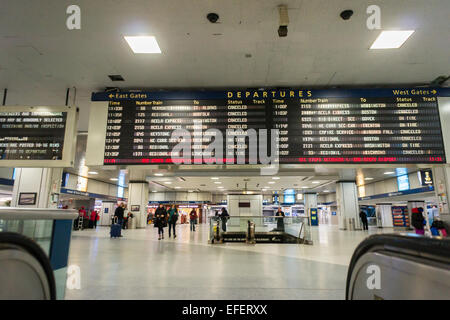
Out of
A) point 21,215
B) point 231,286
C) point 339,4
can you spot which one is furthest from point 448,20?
point 21,215

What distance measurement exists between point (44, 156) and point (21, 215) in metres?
2.69

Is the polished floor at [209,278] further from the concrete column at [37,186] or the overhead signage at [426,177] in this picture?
the overhead signage at [426,177]

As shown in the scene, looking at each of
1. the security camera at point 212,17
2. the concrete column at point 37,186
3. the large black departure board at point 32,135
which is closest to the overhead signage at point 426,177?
the security camera at point 212,17

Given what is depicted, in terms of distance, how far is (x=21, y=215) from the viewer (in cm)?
239

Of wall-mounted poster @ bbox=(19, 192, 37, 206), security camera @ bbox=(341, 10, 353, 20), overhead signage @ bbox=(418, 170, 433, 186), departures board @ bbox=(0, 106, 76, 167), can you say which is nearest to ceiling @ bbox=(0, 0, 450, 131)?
security camera @ bbox=(341, 10, 353, 20)

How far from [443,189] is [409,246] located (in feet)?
24.0

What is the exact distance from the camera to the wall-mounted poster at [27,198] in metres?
7.06

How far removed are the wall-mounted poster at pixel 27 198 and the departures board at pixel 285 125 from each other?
3.97m

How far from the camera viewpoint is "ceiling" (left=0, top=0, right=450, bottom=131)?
3273 mm

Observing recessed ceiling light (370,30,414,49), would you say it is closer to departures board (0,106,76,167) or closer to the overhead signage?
departures board (0,106,76,167)

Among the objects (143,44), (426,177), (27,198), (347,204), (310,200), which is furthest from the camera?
(310,200)

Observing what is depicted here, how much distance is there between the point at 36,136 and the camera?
4.73m

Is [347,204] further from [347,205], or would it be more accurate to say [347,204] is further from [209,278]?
[209,278]

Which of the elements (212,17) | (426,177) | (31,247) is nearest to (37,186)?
(212,17)
